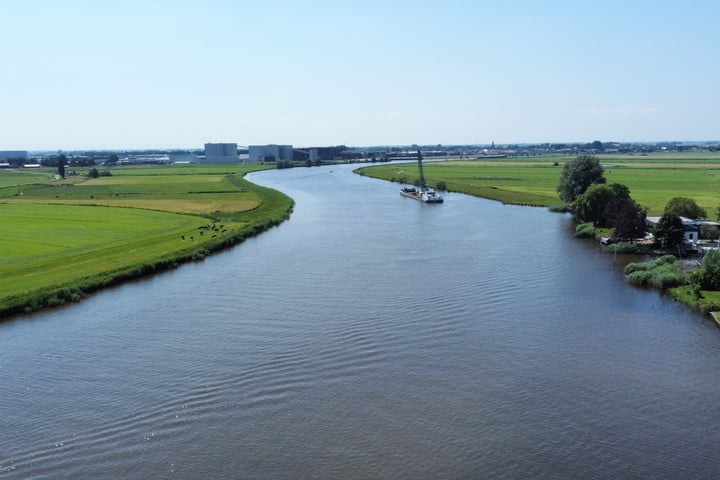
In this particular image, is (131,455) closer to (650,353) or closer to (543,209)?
(650,353)

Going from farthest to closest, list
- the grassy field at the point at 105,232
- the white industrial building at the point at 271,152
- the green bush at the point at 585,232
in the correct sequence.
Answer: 1. the white industrial building at the point at 271,152
2. the green bush at the point at 585,232
3. the grassy field at the point at 105,232

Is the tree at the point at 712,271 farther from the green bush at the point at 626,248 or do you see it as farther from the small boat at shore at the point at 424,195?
the small boat at shore at the point at 424,195

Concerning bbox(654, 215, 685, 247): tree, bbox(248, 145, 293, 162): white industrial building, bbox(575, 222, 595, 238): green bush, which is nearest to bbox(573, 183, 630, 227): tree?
bbox(575, 222, 595, 238): green bush

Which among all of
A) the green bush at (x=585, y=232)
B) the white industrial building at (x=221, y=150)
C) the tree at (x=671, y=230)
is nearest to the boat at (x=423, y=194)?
the green bush at (x=585, y=232)

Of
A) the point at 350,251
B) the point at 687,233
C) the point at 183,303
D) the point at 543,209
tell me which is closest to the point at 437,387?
the point at 183,303

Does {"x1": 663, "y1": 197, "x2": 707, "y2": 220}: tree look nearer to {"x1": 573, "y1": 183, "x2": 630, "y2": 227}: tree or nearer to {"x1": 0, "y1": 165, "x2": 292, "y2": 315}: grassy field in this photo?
{"x1": 573, "y1": 183, "x2": 630, "y2": 227}: tree
